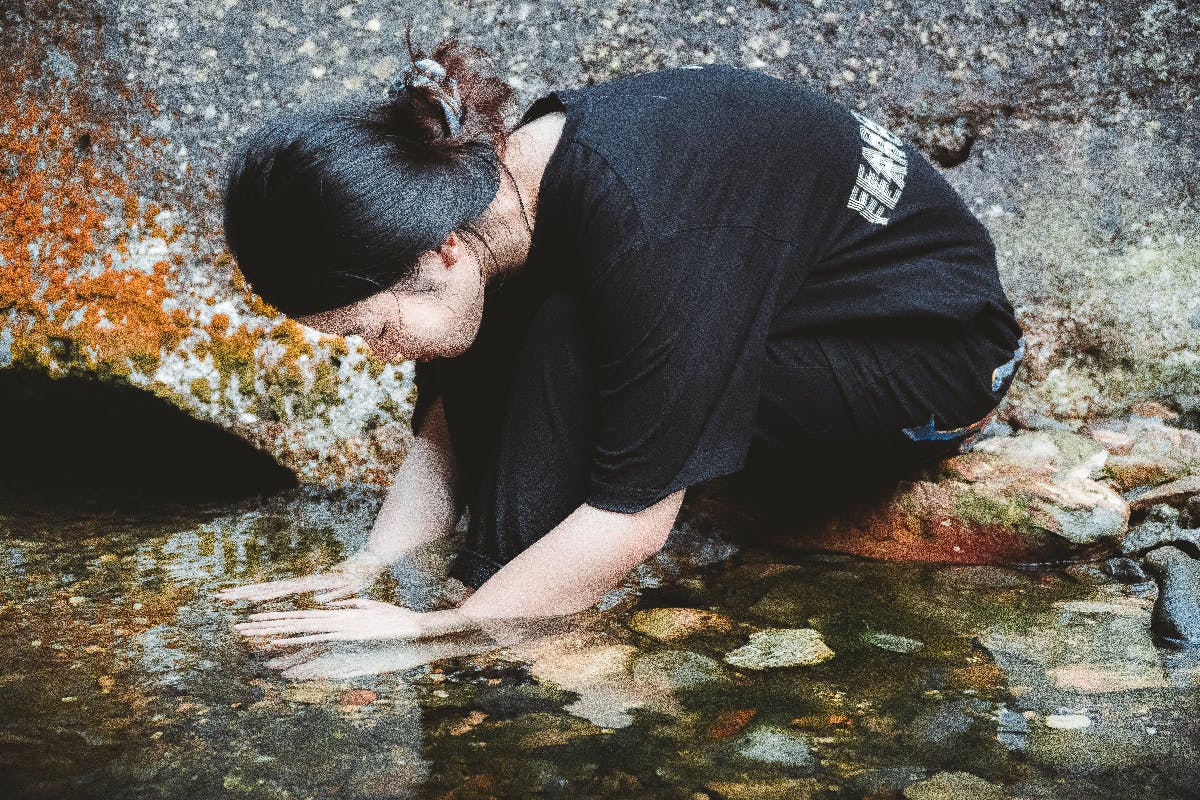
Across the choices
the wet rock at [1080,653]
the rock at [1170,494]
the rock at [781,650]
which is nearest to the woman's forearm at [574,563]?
the rock at [781,650]

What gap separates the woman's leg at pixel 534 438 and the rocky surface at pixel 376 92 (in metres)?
0.77

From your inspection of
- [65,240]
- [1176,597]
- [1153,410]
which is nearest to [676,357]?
[1176,597]

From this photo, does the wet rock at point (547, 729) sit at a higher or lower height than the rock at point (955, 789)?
higher

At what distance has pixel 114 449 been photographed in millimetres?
2811

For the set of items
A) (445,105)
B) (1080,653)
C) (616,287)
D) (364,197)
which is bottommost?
(1080,653)

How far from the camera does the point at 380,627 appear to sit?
1.73 meters

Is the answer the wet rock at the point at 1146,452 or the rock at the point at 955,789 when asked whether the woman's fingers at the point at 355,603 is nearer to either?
the rock at the point at 955,789

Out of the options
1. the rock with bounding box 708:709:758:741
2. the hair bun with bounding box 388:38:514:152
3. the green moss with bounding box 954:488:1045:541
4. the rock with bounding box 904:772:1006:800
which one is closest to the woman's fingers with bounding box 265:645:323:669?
the rock with bounding box 708:709:758:741

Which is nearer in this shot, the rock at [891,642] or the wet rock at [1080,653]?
the wet rock at [1080,653]

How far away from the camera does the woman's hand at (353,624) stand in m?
1.71

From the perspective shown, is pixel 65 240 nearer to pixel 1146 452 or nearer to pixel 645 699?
pixel 645 699

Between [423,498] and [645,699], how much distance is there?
31.2 inches

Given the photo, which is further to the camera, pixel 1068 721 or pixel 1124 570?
pixel 1124 570

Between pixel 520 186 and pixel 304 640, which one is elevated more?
pixel 520 186
